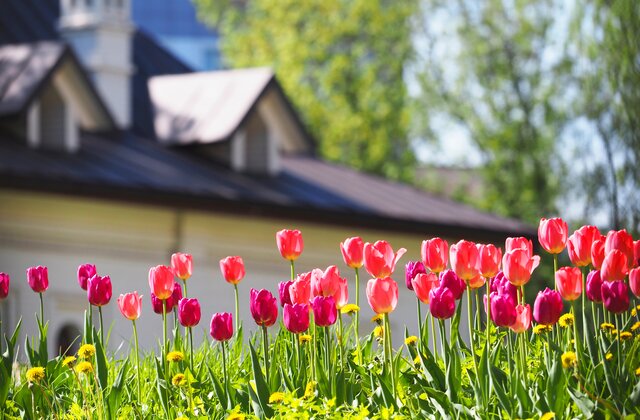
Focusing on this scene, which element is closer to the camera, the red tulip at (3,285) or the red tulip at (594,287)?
the red tulip at (594,287)

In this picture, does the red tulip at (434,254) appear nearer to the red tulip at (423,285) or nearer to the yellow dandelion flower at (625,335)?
the red tulip at (423,285)

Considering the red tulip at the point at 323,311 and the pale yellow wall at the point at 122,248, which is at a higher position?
the pale yellow wall at the point at 122,248

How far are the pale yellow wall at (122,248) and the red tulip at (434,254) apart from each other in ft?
41.1

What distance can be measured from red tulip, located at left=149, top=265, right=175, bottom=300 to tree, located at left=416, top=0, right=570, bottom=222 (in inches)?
1180

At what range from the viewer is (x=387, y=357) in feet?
16.4

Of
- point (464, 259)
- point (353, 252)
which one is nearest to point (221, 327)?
point (353, 252)

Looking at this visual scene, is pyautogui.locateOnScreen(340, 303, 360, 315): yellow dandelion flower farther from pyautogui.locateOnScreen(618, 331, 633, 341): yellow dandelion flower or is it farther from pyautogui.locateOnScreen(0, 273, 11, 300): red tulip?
pyautogui.locateOnScreen(0, 273, 11, 300): red tulip

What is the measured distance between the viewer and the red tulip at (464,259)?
4953 mm

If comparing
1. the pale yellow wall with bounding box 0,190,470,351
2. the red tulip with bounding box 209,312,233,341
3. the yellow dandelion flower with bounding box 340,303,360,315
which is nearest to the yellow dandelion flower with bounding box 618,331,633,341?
the yellow dandelion flower with bounding box 340,303,360,315

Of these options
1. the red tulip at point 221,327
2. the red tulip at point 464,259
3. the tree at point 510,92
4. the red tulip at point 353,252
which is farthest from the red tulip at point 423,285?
the tree at point 510,92

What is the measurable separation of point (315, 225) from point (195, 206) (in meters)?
2.36

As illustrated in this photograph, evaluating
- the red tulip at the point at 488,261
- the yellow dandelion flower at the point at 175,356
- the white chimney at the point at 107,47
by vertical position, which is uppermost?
the white chimney at the point at 107,47

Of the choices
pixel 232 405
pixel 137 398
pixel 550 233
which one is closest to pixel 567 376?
pixel 550 233

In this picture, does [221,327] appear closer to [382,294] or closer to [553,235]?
[382,294]
